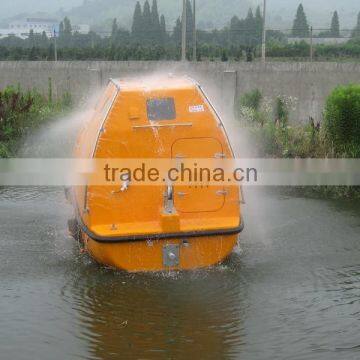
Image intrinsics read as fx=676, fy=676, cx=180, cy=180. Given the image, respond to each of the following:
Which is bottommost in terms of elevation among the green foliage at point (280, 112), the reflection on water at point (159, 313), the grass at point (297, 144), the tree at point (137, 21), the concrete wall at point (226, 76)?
the reflection on water at point (159, 313)

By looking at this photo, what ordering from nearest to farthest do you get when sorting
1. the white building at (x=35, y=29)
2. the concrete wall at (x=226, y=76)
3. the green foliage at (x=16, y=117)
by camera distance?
the green foliage at (x=16, y=117) < the concrete wall at (x=226, y=76) < the white building at (x=35, y=29)

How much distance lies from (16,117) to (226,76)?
6350 millimetres

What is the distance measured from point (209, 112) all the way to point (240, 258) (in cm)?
181

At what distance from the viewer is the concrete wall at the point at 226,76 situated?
58.4ft

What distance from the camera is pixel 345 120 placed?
40.4 ft

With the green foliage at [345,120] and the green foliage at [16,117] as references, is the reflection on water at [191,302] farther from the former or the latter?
the green foliage at [16,117]

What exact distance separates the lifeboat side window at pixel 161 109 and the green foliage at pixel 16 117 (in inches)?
293

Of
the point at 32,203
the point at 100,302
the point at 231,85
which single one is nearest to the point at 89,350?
the point at 100,302

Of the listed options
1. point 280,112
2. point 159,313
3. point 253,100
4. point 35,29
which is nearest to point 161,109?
point 159,313

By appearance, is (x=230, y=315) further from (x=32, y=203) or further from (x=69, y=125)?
(x=69, y=125)

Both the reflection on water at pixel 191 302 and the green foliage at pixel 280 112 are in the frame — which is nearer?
the reflection on water at pixel 191 302

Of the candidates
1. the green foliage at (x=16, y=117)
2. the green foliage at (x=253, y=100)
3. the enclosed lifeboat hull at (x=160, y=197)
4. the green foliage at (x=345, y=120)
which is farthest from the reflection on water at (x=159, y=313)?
the green foliage at (x=253, y=100)

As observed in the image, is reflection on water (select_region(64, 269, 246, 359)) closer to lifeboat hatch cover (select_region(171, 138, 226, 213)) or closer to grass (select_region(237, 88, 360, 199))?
lifeboat hatch cover (select_region(171, 138, 226, 213))

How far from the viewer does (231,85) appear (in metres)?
18.5
